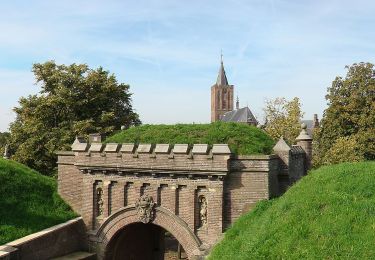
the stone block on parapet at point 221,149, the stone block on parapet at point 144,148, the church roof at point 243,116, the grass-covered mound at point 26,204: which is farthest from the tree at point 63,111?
the church roof at point 243,116

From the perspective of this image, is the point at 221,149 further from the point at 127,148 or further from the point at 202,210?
the point at 127,148

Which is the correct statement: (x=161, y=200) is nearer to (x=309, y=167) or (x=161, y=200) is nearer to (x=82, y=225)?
(x=82, y=225)

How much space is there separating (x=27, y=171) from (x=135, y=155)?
6.84 metres

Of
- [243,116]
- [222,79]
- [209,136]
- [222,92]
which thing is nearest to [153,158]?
[209,136]

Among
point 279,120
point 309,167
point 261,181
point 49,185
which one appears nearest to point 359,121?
point 279,120

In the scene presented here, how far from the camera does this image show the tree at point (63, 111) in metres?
27.6

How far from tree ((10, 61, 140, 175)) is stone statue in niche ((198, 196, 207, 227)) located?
51.1 ft

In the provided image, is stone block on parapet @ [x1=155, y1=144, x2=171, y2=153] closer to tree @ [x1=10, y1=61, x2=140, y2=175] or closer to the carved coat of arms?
the carved coat of arms

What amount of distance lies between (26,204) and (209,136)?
25.0 feet

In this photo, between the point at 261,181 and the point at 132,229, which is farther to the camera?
the point at 132,229

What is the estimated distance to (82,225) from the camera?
1527cm

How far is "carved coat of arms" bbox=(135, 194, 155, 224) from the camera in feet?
44.9

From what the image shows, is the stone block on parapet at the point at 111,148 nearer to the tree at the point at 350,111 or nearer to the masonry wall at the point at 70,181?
the masonry wall at the point at 70,181

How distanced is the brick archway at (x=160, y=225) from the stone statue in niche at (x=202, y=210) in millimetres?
493
